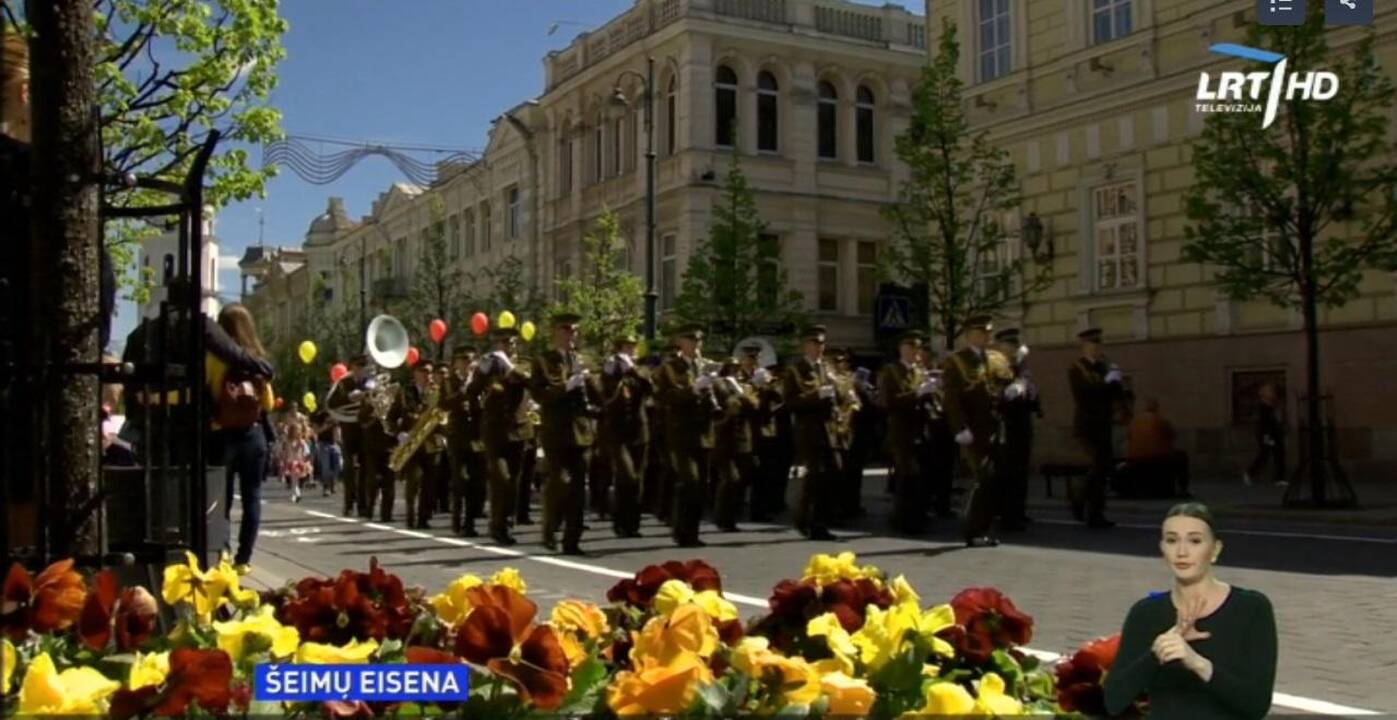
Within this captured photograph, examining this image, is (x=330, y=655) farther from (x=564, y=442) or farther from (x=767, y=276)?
(x=767, y=276)

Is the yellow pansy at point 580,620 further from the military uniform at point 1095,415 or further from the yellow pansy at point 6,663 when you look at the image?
the military uniform at point 1095,415

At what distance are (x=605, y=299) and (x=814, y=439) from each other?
67.6ft

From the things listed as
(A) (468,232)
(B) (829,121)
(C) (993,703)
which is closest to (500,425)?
(C) (993,703)

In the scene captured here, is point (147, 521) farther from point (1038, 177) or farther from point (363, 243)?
point (363, 243)

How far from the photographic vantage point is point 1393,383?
806 inches

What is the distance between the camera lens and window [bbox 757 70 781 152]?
42.1m

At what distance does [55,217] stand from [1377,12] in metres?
19.9

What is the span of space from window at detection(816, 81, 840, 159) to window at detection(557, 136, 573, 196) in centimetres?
898

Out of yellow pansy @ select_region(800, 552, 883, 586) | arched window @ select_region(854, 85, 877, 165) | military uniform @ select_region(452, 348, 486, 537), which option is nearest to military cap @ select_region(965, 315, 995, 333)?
military uniform @ select_region(452, 348, 486, 537)

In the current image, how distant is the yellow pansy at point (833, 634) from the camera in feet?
9.73

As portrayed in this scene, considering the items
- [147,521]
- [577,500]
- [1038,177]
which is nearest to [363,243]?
[1038,177]

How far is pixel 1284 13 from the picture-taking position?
59.0 ft

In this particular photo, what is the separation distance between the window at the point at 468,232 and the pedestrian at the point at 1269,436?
39.4 meters

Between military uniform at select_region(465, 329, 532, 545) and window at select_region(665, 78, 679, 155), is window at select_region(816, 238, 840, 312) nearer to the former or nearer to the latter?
window at select_region(665, 78, 679, 155)
